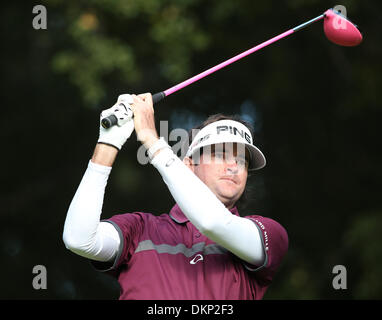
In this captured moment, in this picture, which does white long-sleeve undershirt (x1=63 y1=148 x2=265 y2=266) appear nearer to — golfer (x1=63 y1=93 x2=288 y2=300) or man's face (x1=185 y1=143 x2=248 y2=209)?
golfer (x1=63 y1=93 x2=288 y2=300)

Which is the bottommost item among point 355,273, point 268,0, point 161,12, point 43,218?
point 355,273

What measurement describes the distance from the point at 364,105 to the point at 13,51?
4305mm

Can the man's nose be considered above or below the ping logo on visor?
below

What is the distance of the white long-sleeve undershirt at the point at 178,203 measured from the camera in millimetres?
2797

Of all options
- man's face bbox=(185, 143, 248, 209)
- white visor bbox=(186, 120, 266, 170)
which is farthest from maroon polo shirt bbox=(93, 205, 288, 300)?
white visor bbox=(186, 120, 266, 170)

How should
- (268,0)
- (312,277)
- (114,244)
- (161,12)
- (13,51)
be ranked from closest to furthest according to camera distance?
1. (114,244)
2. (161,12)
3. (268,0)
4. (312,277)
5. (13,51)

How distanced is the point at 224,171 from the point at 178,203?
404mm

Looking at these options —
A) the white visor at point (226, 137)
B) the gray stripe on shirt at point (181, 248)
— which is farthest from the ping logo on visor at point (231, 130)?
the gray stripe on shirt at point (181, 248)


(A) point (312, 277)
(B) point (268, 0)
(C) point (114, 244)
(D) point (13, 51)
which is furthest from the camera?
(D) point (13, 51)

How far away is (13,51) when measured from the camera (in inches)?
376

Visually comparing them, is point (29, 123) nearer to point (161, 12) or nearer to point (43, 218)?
point (43, 218)

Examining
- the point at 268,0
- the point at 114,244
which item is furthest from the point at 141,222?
the point at 268,0

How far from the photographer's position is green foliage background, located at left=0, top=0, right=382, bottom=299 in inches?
324

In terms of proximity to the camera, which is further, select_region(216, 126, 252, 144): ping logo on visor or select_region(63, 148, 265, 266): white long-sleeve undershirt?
select_region(216, 126, 252, 144): ping logo on visor
